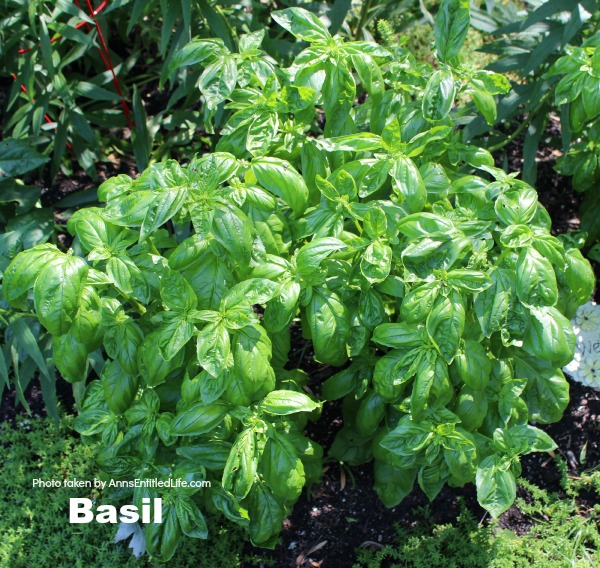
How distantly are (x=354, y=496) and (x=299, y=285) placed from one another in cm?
112

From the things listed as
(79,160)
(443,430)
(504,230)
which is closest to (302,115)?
(504,230)

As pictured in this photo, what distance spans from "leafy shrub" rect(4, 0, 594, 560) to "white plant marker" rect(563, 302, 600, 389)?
0.84 meters

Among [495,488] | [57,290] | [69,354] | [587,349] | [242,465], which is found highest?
[57,290]

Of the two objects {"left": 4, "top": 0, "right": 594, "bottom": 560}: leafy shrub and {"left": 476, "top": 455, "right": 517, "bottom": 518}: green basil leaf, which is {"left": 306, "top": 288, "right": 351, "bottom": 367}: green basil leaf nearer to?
{"left": 4, "top": 0, "right": 594, "bottom": 560}: leafy shrub

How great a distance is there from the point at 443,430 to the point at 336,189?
75 centimetres

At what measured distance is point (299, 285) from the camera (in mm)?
2033

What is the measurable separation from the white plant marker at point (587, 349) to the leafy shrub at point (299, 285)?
33.1 inches

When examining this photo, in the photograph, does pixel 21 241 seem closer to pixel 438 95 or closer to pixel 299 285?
pixel 299 285

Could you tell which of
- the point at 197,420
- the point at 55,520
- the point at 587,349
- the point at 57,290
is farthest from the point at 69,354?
the point at 587,349

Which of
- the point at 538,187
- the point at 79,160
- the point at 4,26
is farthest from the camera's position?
the point at 538,187

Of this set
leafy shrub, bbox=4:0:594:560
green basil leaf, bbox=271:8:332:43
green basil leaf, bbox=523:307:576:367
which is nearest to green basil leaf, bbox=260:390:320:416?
leafy shrub, bbox=4:0:594:560

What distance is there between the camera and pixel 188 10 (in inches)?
105

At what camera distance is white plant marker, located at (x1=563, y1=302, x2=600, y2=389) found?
304 cm

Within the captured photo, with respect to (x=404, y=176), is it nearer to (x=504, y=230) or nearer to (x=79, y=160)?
(x=504, y=230)
